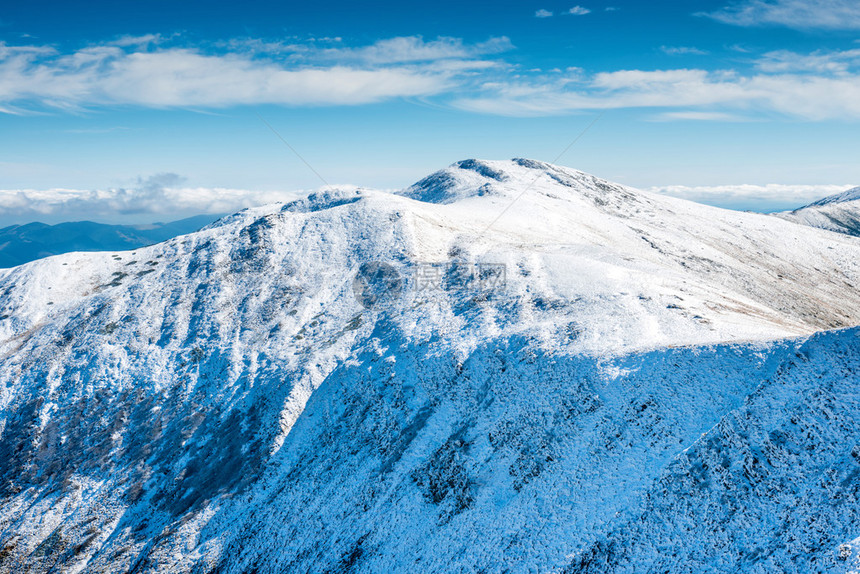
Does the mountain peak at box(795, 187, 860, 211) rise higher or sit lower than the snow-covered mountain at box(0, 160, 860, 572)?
lower

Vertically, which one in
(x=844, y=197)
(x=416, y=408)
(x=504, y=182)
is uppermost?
(x=504, y=182)

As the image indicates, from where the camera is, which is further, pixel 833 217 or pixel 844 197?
pixel 844 197

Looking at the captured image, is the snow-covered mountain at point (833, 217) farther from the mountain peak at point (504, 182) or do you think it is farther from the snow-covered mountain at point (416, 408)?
the snow-covered mountain at point (416, 408)

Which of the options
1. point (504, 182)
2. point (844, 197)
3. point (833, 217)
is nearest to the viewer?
point (504, 182)

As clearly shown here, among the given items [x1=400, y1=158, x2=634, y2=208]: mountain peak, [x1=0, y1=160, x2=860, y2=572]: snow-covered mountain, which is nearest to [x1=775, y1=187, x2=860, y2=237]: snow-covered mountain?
[x1=400, y1=158, x2=634, y2=208]: mountain peak

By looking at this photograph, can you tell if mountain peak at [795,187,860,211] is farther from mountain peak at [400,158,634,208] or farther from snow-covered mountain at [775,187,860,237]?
mountain peak at [400,158,634,208]

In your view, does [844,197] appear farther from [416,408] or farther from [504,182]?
[416,408]

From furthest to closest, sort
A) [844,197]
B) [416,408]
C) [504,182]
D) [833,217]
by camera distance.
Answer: [844,197]
[833,217]
[504,182]
[416,408]

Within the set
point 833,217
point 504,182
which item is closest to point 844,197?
point 833,217

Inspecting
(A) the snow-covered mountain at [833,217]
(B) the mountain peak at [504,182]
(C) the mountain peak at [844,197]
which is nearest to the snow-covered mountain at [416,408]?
(B) the mountain peak at [504,182]
